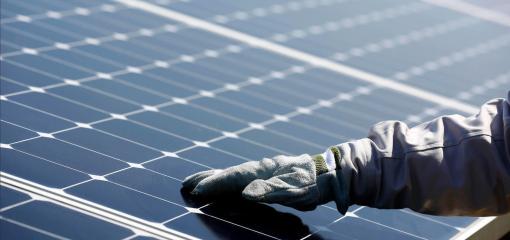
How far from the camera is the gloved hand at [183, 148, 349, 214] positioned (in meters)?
4.33

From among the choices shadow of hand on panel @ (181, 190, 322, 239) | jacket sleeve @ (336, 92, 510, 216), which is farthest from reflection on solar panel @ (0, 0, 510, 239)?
jacket sleeve @ (336, 92, 510, 216)

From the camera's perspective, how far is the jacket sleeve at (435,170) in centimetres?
436

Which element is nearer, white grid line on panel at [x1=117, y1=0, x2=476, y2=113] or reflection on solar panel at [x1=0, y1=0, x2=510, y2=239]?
reflection on solar panel at [x1=0, y1=0, x2=510, y2=239]

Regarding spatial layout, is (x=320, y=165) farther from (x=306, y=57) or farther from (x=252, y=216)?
(x=306, y=57)

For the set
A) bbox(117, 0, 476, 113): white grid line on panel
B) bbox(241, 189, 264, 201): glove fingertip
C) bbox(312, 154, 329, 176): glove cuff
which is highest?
bbox(312, 154, 329, 176): glove cuff

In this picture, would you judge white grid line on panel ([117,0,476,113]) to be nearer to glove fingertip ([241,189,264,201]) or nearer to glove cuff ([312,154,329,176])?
glove cuff ([312,154,329,176])

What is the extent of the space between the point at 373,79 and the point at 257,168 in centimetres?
→ 275

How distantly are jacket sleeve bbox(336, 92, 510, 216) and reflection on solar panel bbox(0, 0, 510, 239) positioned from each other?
21 cm

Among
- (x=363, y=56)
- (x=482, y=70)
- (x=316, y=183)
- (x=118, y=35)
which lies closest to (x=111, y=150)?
(x=316, y=183)

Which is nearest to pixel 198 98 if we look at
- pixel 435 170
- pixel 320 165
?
pixel 320 165

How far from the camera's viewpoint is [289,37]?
25.4ft

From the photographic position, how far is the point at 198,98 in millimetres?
5809

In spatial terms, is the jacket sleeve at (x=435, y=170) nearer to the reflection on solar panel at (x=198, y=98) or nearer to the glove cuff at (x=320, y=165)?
the glove cuff at (x=320, y=165)

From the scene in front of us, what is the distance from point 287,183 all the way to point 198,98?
154 cm
